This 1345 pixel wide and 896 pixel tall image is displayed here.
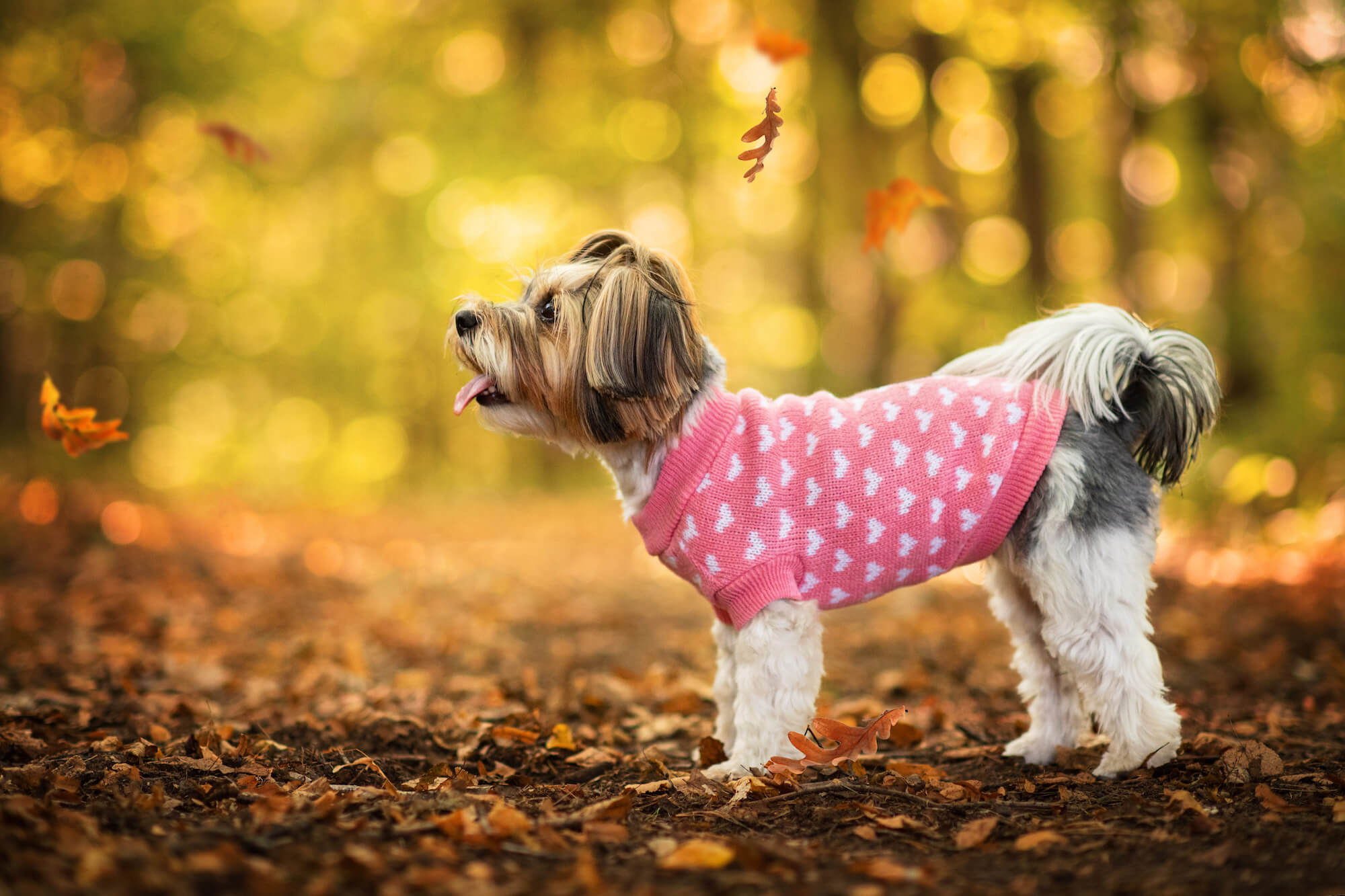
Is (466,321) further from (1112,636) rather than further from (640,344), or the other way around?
(1112,636)

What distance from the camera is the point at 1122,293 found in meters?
13.9

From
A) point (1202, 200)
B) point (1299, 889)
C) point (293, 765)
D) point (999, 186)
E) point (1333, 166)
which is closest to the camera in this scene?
point (1299, 889)

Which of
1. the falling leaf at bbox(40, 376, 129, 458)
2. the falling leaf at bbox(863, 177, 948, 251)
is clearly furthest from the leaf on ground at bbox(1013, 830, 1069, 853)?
the falling leaf at bbox(40, 376, 129, 458)

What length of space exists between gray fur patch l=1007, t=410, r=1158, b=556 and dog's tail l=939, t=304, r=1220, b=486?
0.26 feet

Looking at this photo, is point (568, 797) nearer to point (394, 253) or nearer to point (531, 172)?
point (531, 172)

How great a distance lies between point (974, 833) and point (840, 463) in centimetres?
153

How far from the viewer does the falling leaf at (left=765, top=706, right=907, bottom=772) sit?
3891 mm

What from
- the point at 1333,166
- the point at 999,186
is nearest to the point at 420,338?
the point at 999,186

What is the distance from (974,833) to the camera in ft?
10.8

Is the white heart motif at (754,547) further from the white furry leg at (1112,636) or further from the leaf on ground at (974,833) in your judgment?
the leaf on ground at (974,833)

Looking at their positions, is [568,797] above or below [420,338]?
below

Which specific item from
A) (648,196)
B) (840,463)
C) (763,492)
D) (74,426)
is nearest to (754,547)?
(763,492)

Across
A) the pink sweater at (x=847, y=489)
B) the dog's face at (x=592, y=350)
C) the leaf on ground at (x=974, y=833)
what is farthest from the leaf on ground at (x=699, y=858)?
the dog's face at (x=592, y=350)

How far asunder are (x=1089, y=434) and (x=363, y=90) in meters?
20.2
